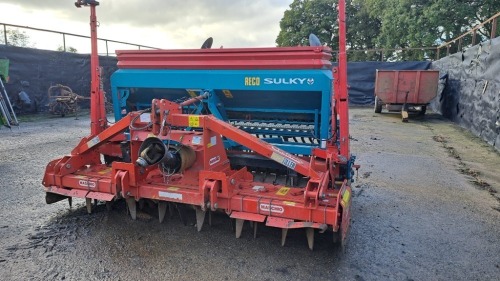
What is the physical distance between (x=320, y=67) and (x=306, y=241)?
5.61ft

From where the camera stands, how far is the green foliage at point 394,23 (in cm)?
2222

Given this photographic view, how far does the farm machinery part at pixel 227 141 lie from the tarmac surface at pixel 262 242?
219 mm

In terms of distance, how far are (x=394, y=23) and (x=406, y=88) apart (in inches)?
535

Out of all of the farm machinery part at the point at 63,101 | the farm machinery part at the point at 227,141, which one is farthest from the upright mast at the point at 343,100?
the farm machinery part at the point at 63,101

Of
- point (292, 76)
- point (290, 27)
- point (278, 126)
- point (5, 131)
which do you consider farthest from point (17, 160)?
point (290, 27)

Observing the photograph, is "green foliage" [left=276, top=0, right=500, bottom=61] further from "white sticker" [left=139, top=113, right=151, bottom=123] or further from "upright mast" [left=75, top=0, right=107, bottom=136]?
"white sticker" [left=139, top=113, right=151, bottom=123]

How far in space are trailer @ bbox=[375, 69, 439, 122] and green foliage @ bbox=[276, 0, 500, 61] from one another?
3.60 meters

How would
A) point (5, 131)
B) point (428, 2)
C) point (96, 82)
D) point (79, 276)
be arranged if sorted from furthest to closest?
1. point (428, 2)
2. point (5, 131)
3. point (96, 82)
4. point (79, 276)

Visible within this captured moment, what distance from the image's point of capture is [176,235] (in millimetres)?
3506

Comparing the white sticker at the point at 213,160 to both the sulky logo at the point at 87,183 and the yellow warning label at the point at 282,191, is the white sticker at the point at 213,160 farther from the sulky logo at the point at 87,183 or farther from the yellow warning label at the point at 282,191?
the sulky logo at the point at 87,183

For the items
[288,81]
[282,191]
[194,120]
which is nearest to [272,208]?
[282,191]

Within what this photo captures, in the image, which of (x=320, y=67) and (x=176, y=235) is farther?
(x=320, y=67)

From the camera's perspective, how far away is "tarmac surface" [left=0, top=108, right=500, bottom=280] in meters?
2.91

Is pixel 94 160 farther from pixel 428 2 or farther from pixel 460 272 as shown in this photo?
pixel 428 2
